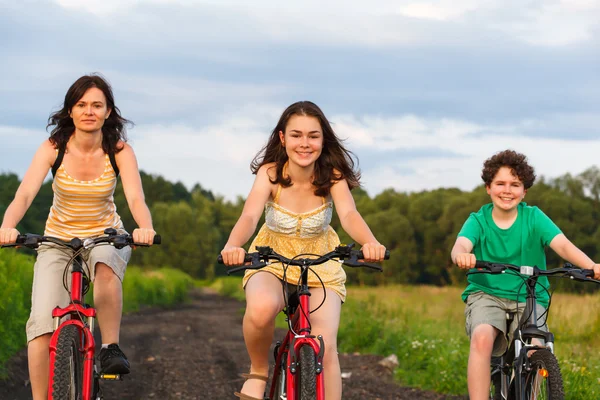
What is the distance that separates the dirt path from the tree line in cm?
1851

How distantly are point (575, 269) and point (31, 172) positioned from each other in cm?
365

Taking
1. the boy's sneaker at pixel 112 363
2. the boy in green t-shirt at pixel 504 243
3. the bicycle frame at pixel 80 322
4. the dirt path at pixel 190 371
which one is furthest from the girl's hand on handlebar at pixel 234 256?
the dirt path at pixel 190 371

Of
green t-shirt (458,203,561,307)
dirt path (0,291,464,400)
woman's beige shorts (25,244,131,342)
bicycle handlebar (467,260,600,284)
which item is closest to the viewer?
bicycle handlebar (467,260,600,284)

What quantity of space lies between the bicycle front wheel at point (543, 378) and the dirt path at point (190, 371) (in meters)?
3.63

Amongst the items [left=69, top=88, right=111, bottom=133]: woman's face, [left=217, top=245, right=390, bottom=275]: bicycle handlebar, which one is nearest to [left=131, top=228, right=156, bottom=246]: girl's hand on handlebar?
[left=217, top=245, right=390, bottom=275]: bicycle handlebar

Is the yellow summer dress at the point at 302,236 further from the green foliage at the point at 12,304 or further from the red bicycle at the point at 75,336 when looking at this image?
the green foliage at the point at 12,304

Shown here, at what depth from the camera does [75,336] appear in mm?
5012

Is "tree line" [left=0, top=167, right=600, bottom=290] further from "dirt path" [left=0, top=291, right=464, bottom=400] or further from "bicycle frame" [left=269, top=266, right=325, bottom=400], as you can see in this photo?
"bicycle frame" [left=269, top=266, right=325, bottom=400]

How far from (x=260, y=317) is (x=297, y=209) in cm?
81

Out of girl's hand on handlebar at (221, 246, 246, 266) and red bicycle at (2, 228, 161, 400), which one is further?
red bicycle at (2, 228, 161, 400)

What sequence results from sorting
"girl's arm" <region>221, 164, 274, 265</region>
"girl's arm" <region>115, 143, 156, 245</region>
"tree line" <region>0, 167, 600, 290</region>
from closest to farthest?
1. "girl's arm" <region>221, 164, 274, 265</region>
2. "girl's arm" <region>115, 143, 156, 245</region>
3. "tree line" <region>0, 167, 600, 290</region>

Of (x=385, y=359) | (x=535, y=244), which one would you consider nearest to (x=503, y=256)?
(x=535, y=244)

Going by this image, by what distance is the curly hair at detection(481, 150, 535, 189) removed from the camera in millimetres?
5766

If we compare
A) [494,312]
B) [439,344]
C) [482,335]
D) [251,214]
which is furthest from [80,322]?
[439,344]
